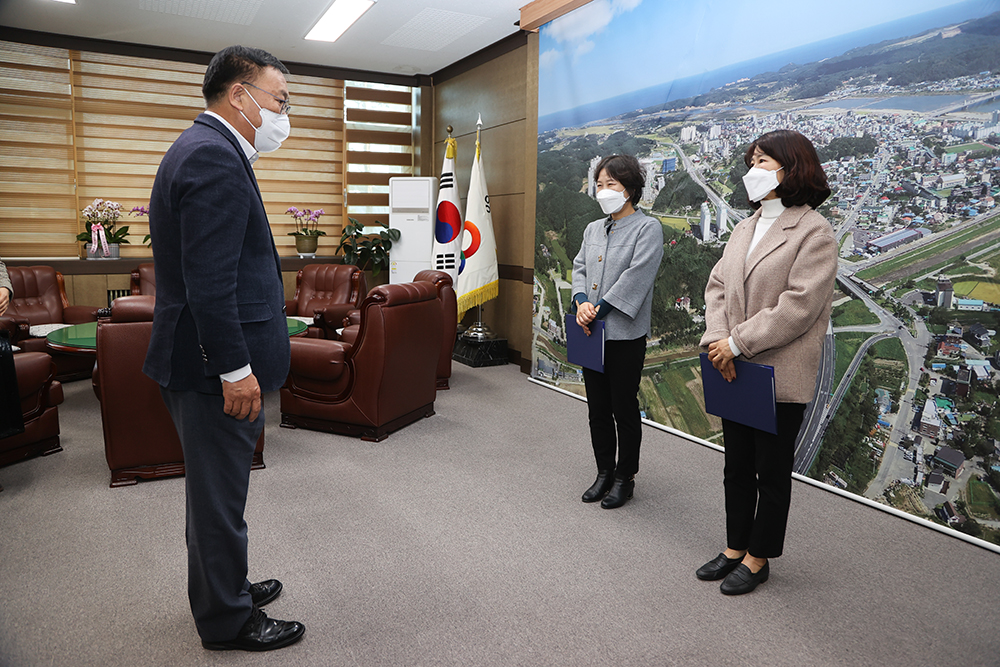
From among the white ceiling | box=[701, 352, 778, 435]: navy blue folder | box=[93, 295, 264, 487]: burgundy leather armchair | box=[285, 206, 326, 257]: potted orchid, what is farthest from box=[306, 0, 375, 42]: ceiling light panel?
box=[701, 352, 778, 435]: navy blue folder

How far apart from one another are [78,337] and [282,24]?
339 centimetres

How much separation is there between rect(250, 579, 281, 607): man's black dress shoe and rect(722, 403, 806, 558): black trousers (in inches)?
65.3

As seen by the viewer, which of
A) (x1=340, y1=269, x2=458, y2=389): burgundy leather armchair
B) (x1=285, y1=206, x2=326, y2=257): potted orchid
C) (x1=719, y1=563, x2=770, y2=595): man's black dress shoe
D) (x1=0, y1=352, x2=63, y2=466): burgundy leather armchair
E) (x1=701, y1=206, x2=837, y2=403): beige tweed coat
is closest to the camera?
(x1=701, y1=206, x2=837, y2=403): beige tweed coat

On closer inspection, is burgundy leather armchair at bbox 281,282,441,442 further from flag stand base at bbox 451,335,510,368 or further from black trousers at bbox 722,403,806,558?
black trousers at bbox 722,403,806,558

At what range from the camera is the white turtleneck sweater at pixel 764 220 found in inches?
87.5

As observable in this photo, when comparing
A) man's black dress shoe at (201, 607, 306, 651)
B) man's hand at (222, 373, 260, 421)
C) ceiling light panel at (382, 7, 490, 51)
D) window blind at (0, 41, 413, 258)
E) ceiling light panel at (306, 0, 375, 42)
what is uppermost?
ceiling light panel at (306, 0, 375, 42)

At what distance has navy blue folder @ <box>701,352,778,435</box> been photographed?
6.98ft

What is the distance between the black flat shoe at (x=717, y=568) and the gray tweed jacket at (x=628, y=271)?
98 centimetres

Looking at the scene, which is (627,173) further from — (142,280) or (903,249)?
(142,280)

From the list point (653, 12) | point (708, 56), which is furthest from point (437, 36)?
point (708, 56)

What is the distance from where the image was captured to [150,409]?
3217mm

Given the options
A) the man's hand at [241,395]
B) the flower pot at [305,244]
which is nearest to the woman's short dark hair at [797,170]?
the man's hand at [241,395]

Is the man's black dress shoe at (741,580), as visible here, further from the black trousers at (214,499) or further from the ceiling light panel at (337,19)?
the ceiling light panel at (337,19)

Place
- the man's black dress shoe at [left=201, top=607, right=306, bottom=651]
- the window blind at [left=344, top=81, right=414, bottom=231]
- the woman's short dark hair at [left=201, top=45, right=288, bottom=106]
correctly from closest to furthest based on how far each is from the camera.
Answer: the woman's short dark hair at [left=201, top=45, right=288, bottom=106] → the man's black dress shoe at [left=201, top=607, right=306, bottom=651] → the window blind at [left=344, top=81, right=414, bottom=231]
